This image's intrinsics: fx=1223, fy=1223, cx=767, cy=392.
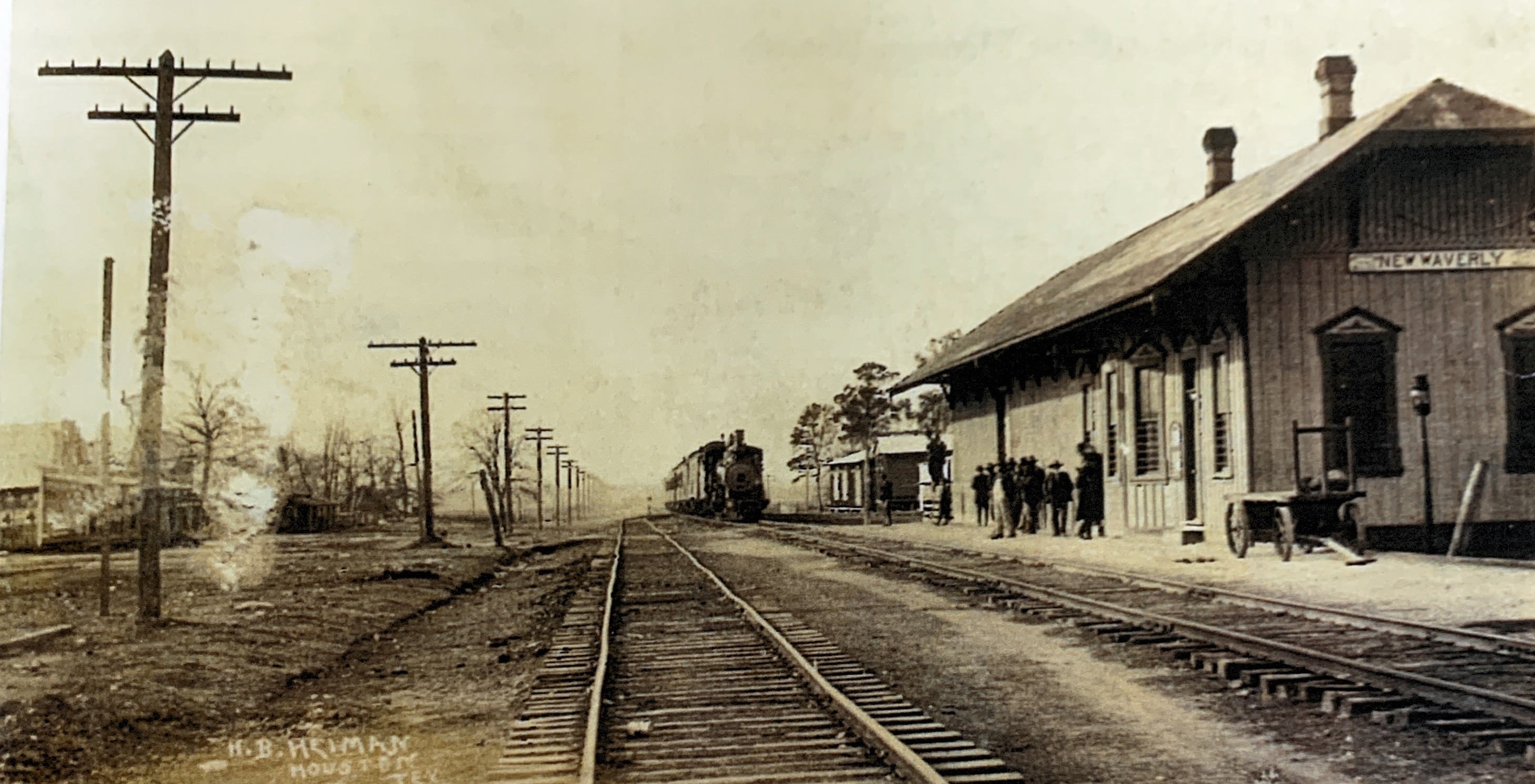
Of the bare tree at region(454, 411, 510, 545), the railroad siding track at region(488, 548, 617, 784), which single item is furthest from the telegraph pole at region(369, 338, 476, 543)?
the railroad siding track at region(488, 548, 617, 784)

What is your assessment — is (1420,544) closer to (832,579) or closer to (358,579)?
(832,579)

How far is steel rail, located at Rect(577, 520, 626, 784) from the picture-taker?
5.55 metres

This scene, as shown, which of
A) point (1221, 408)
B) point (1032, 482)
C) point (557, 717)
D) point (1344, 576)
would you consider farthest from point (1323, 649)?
point (1032, 482)

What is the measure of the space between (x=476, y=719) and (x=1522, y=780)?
541cm

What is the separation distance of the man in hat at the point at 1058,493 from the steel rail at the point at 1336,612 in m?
5.32

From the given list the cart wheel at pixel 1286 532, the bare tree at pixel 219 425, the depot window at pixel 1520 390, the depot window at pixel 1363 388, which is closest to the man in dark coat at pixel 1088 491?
the depot window at pixel 1363 388

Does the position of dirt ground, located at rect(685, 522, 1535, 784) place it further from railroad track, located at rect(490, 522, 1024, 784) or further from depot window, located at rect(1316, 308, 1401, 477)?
depot window, located at rect(1316, 308, 1401, 477)

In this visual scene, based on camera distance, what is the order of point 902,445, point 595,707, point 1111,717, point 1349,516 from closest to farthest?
1. point 1111,717
2. point 595,707
3. point 1349,516
4. point 902,445

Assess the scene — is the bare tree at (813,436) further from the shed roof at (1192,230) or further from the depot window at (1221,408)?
the depot window at (1221,408)

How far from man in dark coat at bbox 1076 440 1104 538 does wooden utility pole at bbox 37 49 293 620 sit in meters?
13.9

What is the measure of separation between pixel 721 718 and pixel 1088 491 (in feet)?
48.5

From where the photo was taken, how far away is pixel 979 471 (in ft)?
91.5

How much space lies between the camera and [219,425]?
17.1m

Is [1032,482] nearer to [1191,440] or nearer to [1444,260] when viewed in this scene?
[1191,440]
